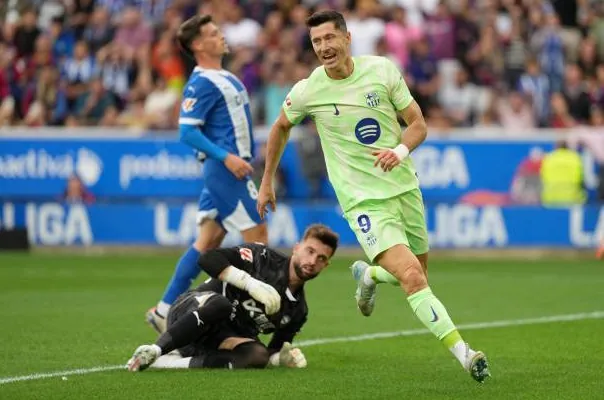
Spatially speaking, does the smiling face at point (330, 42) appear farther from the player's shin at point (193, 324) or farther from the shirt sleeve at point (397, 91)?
the player's shin at point (193, 324)

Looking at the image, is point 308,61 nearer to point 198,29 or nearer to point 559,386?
point 198,29

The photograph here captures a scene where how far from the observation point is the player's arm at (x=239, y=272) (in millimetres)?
9219

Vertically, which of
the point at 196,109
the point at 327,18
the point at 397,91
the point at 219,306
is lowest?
the point at 219,306

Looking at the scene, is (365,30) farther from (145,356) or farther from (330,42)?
(145,356)

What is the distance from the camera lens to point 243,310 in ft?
31.9

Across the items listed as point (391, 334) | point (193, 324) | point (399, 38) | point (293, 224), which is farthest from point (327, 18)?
point (399, 38)

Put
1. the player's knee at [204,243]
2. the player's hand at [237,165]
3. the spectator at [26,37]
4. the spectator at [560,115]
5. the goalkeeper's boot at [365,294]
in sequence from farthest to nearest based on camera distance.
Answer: the spectator at [26,37]
the spectator at [560,115]
the player's knee at [204,243]
the player's hand at [237,165]
the goalkeeper's boot at [365,294]

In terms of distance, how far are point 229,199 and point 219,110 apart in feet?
2.48

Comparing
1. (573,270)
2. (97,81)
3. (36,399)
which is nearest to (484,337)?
(36,399)

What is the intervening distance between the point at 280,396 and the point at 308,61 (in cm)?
1569

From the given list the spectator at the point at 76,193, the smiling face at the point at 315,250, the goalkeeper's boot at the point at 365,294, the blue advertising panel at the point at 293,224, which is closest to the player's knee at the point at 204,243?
the goalkeeper's boot at the point at 365,294

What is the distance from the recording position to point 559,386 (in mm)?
8773

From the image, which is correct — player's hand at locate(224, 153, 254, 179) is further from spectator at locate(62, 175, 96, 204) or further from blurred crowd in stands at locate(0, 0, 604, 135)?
spectator at locate(62, 175, 96, 204)

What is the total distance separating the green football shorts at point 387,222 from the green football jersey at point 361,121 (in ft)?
0.19
